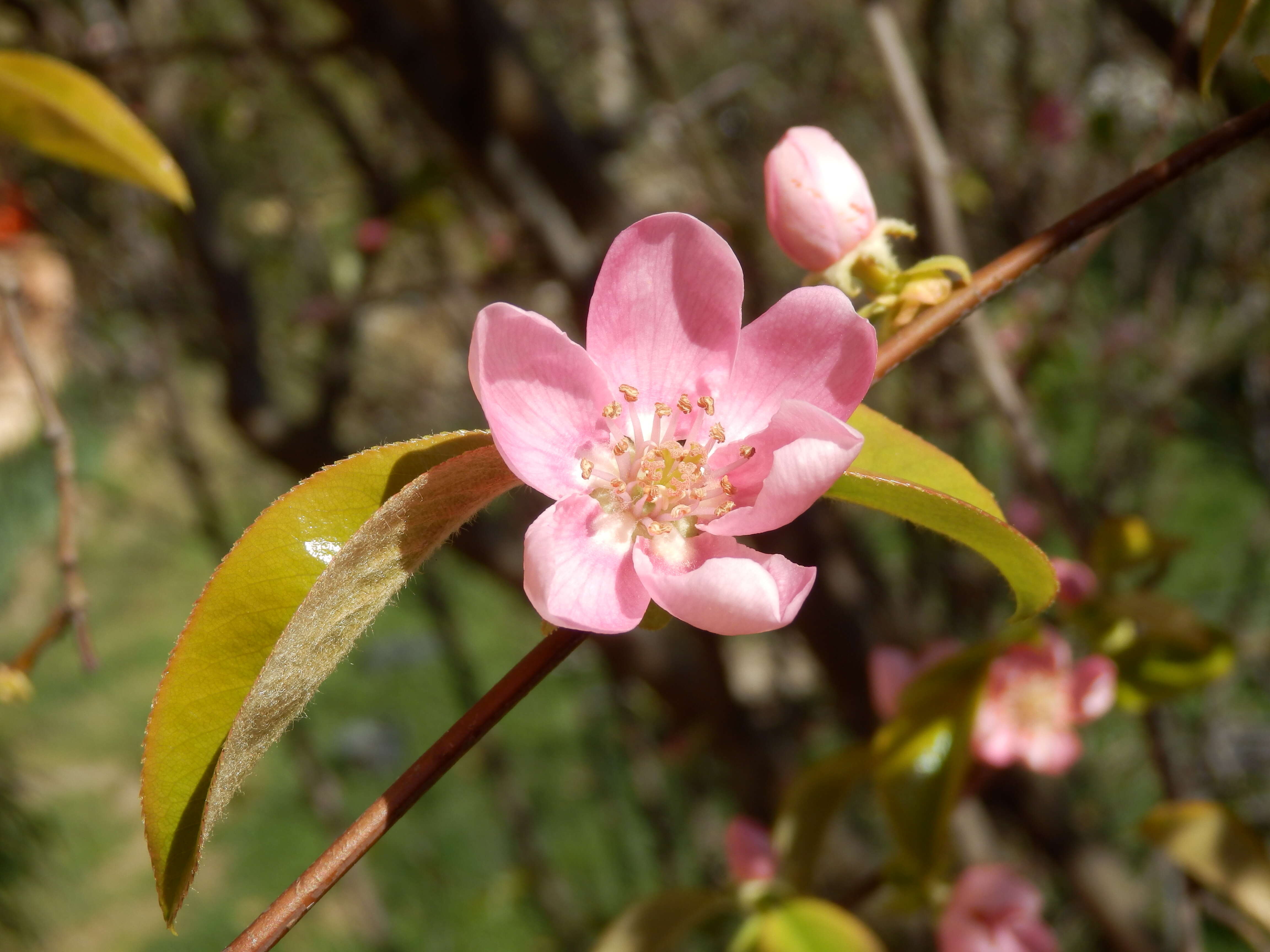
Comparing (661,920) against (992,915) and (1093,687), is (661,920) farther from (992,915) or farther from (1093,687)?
(1093,687)

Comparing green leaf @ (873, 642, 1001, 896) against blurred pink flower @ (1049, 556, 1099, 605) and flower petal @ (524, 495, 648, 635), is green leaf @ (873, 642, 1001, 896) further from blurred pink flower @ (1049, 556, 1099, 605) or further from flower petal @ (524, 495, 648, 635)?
flower petal @ (524, 495, 648, 635)

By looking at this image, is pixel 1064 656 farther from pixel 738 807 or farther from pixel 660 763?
A: pixel 660 763

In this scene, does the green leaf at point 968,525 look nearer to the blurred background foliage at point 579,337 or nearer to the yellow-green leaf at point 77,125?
the blurred background foliage at point 579,337

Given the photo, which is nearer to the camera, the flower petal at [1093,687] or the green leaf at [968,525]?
the green leaf at [968,525]

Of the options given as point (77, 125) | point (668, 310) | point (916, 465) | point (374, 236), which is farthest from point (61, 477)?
point (374, 236)

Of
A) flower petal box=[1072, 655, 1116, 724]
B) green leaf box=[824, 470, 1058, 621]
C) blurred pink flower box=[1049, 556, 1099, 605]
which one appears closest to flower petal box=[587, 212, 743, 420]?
green leaf box=[824, 470, 1058, 621]

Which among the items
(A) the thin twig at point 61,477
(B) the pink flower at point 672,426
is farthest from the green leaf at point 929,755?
(A) the thin twig at point 61,477
